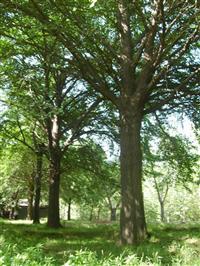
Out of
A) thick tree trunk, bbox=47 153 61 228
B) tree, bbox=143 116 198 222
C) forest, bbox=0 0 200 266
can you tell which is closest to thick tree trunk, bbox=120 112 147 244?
forest, bbox=0 0 200 266

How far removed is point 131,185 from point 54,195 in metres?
9.46

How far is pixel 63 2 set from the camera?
12.7 m

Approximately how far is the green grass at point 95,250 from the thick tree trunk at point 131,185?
0.44 meters

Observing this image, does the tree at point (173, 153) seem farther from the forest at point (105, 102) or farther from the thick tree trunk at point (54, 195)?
the thick tree trunk at point (54, 195)

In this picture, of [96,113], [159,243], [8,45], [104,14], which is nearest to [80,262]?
[159,243]

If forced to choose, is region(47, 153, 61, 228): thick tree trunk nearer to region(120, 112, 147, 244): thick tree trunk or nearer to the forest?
the forest

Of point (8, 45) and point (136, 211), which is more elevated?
point (8, 45)

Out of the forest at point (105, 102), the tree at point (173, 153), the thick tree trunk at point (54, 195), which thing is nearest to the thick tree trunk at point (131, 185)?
the forest at point (105, 102)

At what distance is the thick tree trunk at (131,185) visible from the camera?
12.5 m

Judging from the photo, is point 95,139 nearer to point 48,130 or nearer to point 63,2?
point 48,130

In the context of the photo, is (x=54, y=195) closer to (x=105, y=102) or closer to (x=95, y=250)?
(x=105, y=102)

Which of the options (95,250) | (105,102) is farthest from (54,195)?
(95,250)

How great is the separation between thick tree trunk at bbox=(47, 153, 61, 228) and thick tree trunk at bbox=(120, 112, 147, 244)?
8973mm

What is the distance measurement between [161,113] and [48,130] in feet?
22.3
